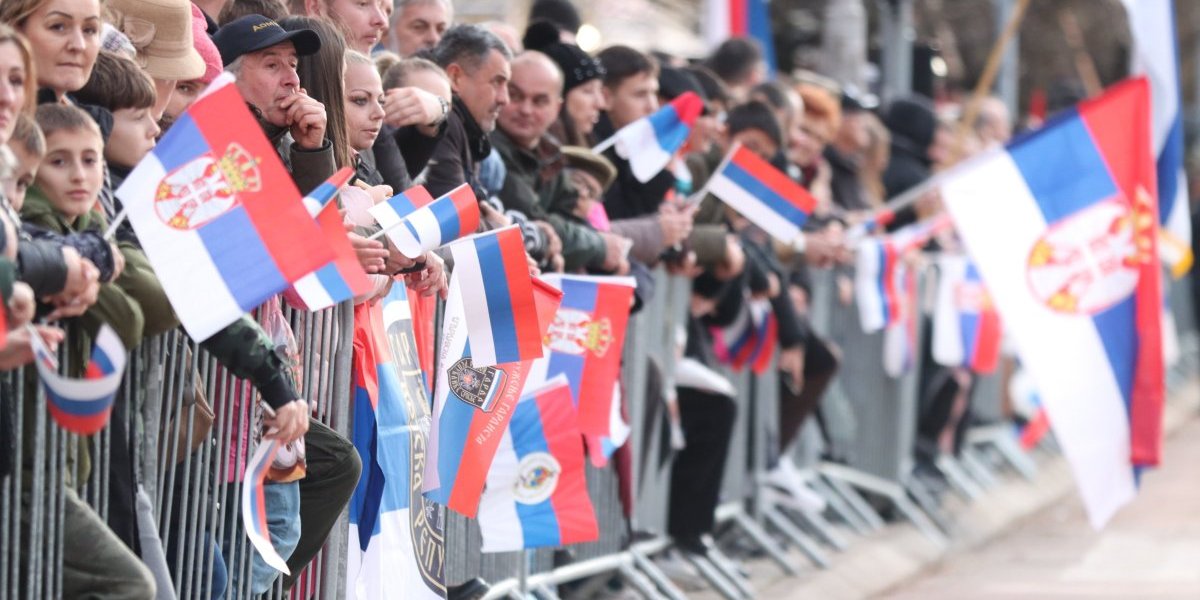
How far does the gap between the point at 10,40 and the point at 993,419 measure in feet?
39.6

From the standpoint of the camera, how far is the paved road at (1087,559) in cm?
1130

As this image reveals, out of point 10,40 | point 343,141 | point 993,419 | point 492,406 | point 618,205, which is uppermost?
point 10,40

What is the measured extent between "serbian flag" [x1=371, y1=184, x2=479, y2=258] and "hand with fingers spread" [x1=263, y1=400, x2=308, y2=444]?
0.69 m

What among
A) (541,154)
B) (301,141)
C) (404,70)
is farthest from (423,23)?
(301,141)

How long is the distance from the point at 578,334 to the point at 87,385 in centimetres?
355

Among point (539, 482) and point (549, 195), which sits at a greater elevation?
point (549, 195)

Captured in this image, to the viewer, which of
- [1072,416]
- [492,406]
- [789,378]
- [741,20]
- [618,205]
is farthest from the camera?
[741,20]

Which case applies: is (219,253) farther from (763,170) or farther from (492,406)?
(763,170)

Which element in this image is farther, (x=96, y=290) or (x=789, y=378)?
(x=789, y=378)

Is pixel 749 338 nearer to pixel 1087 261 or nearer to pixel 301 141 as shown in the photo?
pixel 1087 261

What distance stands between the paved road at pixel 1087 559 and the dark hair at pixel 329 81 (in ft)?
17.8

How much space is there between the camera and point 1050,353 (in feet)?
34.9

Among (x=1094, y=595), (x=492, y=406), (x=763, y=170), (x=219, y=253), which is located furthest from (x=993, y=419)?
(x=219, y=253)

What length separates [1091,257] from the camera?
10.8 m
